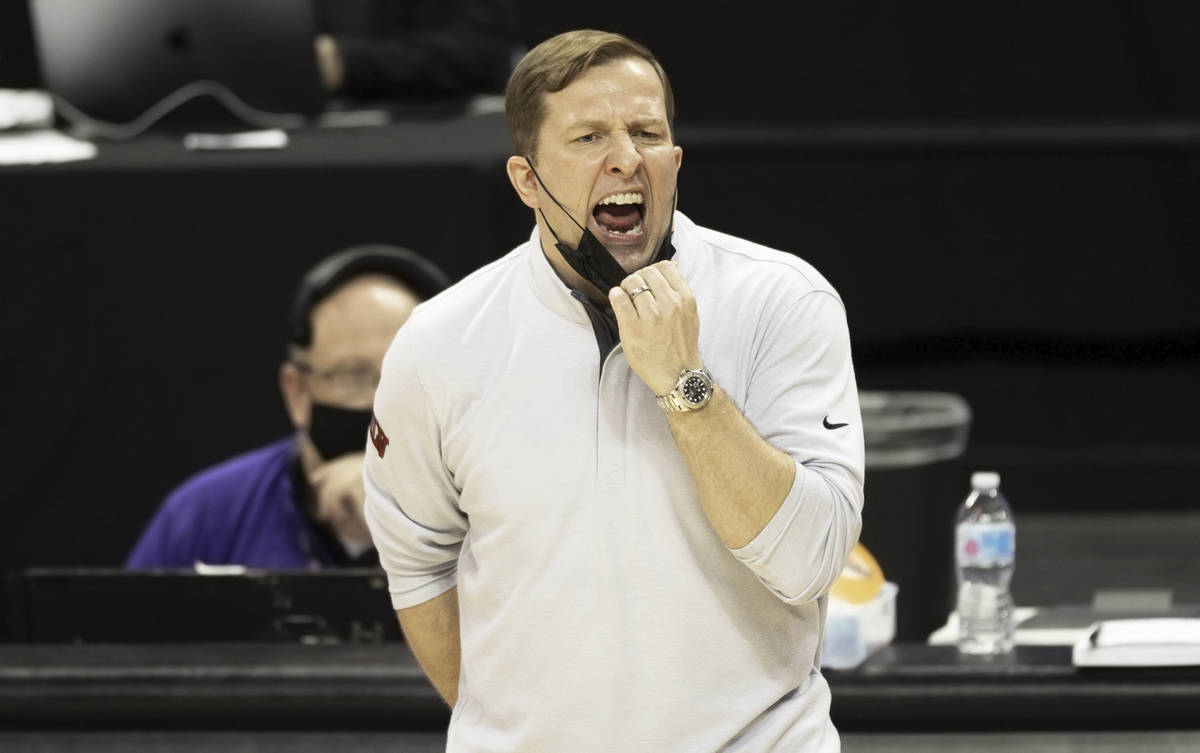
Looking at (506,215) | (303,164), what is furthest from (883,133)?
(303,164)

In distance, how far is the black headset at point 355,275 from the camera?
2930mm

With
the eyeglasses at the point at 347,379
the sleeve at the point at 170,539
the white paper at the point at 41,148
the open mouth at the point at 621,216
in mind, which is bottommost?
the sleeve at the point at 170,539

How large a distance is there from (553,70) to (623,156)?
10 cm

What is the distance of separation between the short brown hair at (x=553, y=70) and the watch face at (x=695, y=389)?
0.91 feet

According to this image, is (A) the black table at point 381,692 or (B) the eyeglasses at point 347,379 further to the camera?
(B) the eyeglasses at point 347,379

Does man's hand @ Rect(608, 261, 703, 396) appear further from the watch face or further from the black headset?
the black headset

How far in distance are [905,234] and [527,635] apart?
10.1 feet

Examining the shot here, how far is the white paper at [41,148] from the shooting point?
3.22 meters

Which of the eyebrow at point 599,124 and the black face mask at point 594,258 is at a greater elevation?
the eyebrow at point 599,124

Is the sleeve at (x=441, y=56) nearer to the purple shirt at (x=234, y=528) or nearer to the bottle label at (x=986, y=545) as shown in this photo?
the purple shirt at (x=234, y=528)

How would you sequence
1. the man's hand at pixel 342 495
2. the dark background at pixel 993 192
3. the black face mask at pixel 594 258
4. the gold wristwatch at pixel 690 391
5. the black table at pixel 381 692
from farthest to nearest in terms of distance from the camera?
the dark background at pixel 993 192 < the man's hand at pixel 342 495 < the black table at pixel 381 692 < the black face mask at pixel 594 258 < the gold wristwatch at pixel 690 391

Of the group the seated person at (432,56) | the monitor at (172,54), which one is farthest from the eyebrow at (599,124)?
the seated person at (432,56)

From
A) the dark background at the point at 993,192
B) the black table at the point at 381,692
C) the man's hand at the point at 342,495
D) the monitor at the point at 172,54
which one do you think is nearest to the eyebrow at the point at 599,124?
the black table at the point at 381,692

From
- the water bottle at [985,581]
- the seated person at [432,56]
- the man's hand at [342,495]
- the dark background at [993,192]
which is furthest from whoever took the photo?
the dark background at [993,192]
